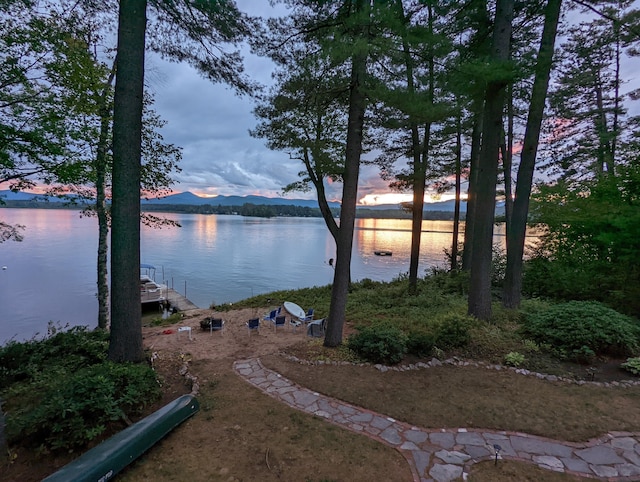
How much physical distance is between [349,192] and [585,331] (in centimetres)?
505

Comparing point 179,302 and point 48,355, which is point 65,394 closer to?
point 48,355

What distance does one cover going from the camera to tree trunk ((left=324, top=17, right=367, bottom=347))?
5609 mm

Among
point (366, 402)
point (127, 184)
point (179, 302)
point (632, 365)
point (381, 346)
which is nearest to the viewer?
point (366, 402)

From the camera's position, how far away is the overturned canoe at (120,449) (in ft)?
7.70

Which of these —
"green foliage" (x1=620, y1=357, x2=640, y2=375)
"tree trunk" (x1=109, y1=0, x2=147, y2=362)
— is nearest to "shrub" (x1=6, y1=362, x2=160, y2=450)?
"tree trunk" (x1=109, y1=0, x2=147, y2=362)

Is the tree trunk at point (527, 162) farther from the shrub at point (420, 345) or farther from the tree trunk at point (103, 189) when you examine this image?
the tree trunk at point (103, 189)

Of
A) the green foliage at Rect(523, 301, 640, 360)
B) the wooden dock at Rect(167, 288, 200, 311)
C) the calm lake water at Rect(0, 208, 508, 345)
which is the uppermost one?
the green foliage at Rect(523, 301, 640, 360)

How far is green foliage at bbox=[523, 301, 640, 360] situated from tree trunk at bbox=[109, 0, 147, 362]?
7305 millimetres

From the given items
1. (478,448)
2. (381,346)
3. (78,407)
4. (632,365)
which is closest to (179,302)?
(381,346)

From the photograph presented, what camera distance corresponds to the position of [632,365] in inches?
187

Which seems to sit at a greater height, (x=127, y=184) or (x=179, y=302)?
(x=127, y=184)

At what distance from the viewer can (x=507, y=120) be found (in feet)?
A: 36.7

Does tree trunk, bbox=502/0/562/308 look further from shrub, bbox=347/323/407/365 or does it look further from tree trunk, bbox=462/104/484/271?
shrub, bbox=347/323/407/365

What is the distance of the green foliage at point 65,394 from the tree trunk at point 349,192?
11.1ft
